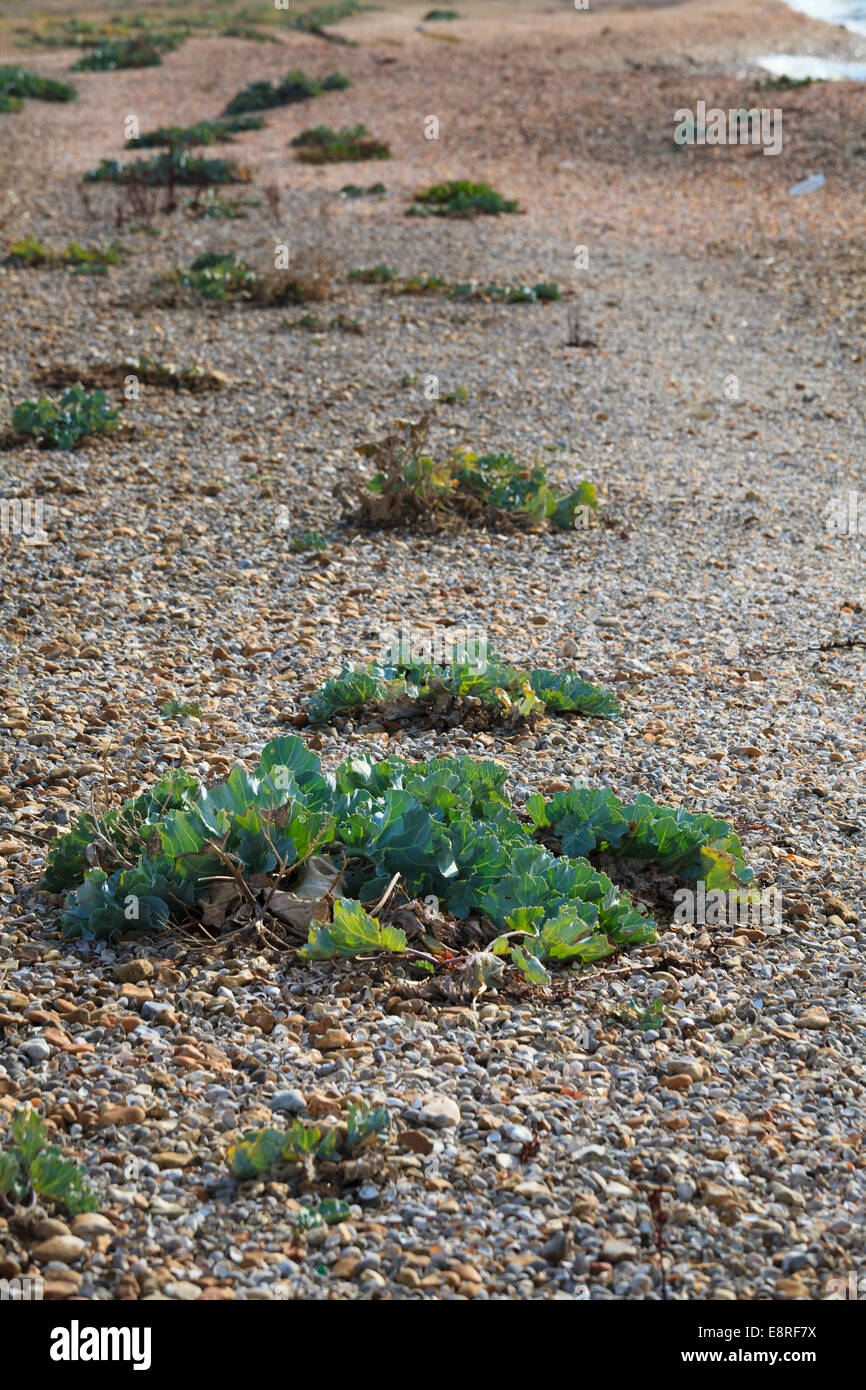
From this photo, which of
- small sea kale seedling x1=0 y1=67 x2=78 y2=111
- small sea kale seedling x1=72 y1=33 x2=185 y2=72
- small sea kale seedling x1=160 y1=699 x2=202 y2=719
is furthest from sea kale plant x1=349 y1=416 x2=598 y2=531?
small sea kale seedling x1=72 y1=33 x2=185 y2=72

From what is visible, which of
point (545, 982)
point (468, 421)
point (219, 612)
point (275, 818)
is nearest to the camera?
point (545, 982)

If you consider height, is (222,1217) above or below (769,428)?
below

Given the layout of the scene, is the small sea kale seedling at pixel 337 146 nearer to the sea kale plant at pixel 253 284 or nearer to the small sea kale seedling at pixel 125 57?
the sea kale plant at pixel 253 284

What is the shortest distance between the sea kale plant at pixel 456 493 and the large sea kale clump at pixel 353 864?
3349 mm

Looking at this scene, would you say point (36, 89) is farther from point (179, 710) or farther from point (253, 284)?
point (179, 710)

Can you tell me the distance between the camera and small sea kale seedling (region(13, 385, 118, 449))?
26.2 feet

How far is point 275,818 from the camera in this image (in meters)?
3.63

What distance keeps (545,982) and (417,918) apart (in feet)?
1.42

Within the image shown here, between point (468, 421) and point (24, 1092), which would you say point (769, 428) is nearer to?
point (468, 421)

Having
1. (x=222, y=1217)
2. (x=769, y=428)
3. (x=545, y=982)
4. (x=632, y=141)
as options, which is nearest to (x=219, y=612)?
(x=545, y=982)

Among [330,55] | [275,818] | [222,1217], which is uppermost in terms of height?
[330,55]

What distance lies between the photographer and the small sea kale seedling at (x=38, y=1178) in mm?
2605

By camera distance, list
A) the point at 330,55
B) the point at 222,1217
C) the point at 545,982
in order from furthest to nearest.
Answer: the point at 330,55, the point at 545,982, the point at 222,1217

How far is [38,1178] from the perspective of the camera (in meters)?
2.61
